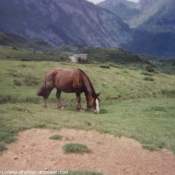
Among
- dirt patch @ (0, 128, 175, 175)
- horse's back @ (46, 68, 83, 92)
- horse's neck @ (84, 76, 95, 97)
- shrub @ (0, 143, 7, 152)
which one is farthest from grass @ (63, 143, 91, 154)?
horse's back @ (46, 68, 83, 92)

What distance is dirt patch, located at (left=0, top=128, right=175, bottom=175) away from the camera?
33.6ft

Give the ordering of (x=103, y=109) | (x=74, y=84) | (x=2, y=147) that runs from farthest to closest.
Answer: (x=103, y=109), (x=74, y=84), (x=2, y=147)

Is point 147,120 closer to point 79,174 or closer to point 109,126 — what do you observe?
point 109,126

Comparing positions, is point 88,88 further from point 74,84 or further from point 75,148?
point 75,148

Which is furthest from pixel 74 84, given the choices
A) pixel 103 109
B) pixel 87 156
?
pixel 87 156

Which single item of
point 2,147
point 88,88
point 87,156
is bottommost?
point 87,156

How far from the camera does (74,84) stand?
2156 cm

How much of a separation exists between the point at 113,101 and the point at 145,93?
623 cm

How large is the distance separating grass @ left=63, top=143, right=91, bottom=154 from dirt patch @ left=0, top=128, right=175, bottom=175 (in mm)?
241

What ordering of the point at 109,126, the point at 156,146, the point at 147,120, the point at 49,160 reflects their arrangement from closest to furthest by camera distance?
1. the point at 49,160
2. the point at 156,146
3. the point at 109,126
4. the point at 147,120

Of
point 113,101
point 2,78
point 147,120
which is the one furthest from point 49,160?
point 2,78

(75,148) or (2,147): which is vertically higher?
(2,147)

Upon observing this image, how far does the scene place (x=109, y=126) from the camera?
53.4 feet

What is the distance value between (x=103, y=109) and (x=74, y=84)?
156 inches
